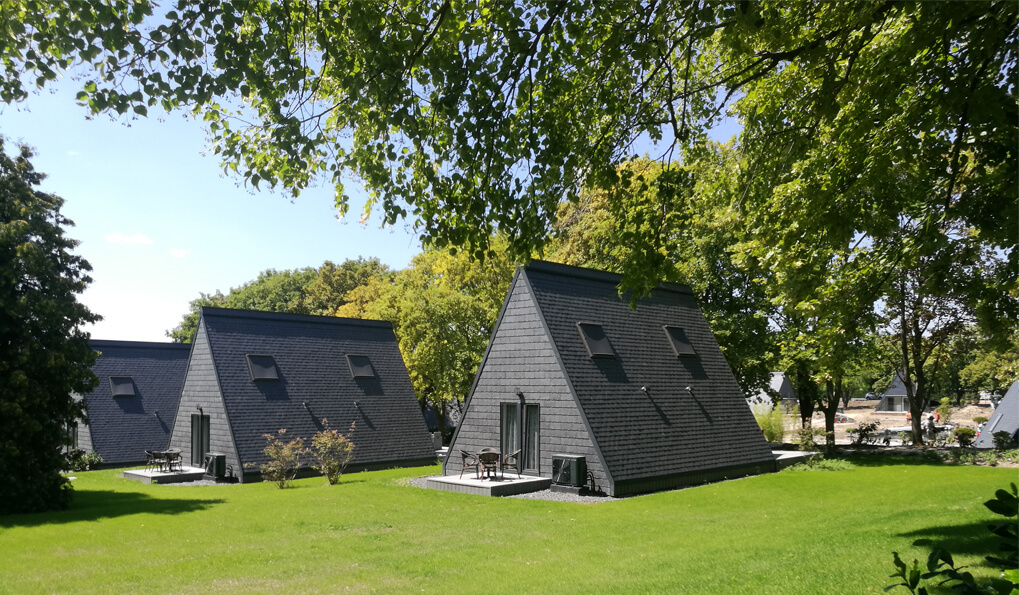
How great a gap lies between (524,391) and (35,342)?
12573 mm

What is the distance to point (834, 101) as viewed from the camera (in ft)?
32.6

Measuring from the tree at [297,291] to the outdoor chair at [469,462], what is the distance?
3731 centimetres

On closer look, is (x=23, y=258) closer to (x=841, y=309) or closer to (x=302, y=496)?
(x=302, y=496)

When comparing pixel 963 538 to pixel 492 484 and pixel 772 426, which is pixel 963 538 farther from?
pixel 772 426

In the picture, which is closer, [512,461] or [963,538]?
[963,538]

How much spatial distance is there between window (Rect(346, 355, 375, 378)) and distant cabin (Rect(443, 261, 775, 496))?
7.68 metres

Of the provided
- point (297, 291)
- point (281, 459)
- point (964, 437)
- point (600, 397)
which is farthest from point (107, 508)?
point (297, 291)

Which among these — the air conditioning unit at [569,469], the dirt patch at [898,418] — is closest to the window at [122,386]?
the air conditioning unit at [569,469]

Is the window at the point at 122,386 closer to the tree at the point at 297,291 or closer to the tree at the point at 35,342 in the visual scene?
the tree at the point at 35,342

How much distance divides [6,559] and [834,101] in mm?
14674

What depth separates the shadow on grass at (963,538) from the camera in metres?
8.98

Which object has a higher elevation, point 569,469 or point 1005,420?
point 1005,420

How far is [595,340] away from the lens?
20.6 meters

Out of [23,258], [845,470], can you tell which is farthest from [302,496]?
[845,470]
